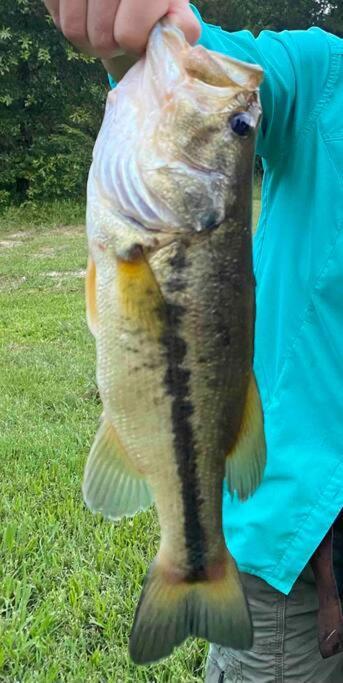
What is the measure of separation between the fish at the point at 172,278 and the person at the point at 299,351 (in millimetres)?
451

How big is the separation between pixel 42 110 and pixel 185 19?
19.3 metres

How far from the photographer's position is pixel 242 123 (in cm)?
123

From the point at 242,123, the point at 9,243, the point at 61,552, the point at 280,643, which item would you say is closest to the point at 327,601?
the point at 280,643

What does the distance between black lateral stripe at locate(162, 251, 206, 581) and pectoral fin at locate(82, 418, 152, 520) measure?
0.08m

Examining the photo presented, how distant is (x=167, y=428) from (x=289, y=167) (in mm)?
751

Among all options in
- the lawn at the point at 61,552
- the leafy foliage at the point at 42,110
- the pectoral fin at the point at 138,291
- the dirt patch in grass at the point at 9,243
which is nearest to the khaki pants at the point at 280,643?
the lawn at the point at 61,552

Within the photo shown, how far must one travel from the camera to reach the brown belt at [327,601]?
1778 mm

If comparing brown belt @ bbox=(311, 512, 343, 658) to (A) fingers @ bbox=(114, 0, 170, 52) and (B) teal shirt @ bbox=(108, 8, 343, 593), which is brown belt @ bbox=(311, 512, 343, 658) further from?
(A) fingers @ bbox=(114, 0, 170, 52)

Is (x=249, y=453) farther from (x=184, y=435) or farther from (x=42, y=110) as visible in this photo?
(x=42, y=110)

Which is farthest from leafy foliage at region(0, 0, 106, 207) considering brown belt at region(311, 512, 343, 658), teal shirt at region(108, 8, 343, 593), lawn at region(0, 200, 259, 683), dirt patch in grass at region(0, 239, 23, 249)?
brown belt at region(311, 512, 343, 658)

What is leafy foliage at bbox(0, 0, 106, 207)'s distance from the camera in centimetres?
1850

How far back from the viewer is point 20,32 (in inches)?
726

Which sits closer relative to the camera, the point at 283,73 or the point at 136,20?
the point at 136,20

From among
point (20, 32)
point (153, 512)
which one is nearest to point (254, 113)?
point (153, 512)
